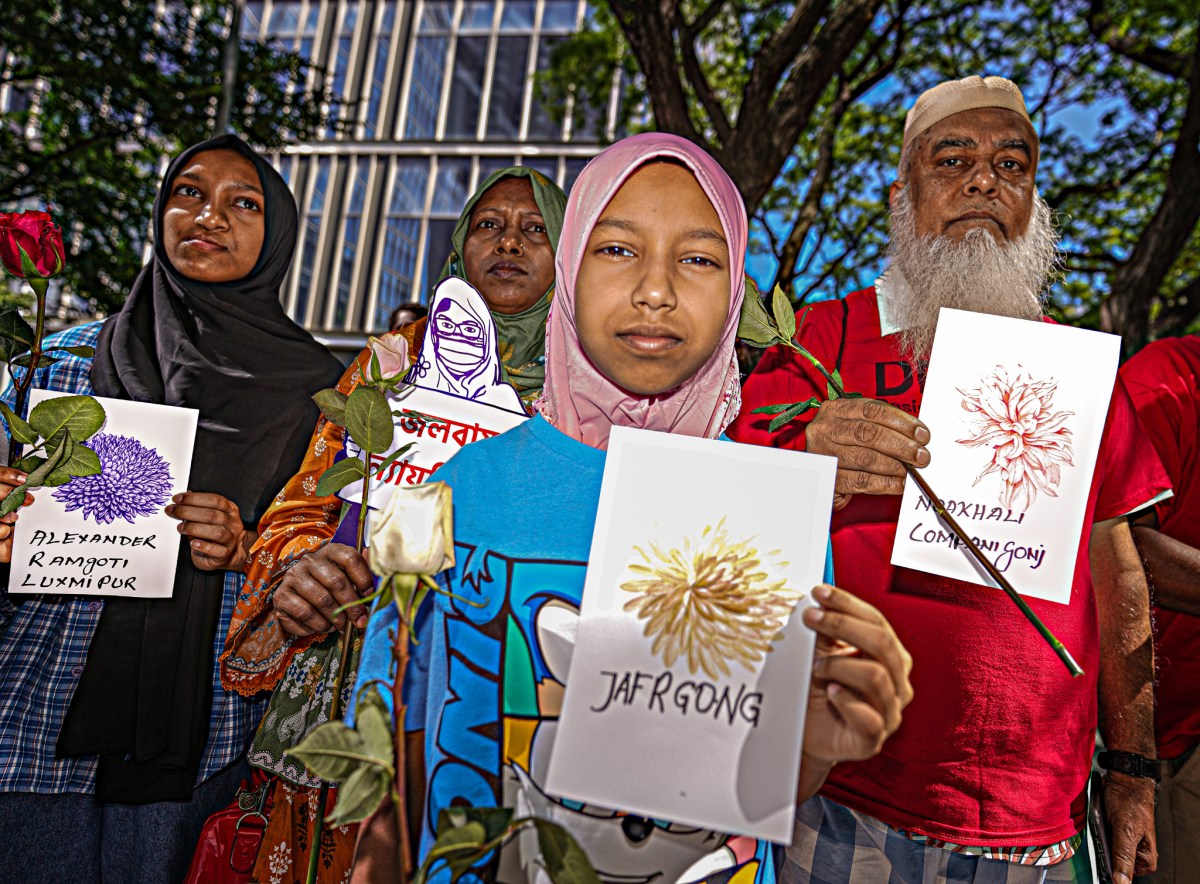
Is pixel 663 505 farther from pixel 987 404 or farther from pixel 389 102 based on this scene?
pixel 389 102

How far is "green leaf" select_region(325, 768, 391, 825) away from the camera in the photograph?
2.88ft

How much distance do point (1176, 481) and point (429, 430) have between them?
199cm

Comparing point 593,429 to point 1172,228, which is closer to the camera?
point 593,429

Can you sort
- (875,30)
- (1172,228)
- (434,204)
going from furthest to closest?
(434,204)
(875,30)
(1172,228)

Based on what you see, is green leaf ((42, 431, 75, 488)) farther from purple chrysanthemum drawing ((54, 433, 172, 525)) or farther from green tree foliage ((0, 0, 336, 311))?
green tree foliage ((0, 0, 336, 311))

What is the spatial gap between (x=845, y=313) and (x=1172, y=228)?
5486 millimetres

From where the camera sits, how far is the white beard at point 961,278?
85.5 inches

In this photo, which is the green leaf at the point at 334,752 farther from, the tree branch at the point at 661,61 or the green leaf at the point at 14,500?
the tree branch at the point at 661,61

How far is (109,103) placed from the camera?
8.37 m

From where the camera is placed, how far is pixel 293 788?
7.18ft

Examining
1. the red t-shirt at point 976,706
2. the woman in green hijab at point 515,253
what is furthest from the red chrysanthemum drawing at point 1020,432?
the woman in green hijab at point 515,253

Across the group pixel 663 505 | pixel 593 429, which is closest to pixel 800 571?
pixel 663 505

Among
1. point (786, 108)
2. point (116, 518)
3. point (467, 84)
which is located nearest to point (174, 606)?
point (116, 518)

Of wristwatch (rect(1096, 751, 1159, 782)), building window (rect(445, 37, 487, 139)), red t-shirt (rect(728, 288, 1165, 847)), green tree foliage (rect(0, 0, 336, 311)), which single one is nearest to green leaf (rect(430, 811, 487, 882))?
red t-shirt (rect(728, 288, 1165, 847))
